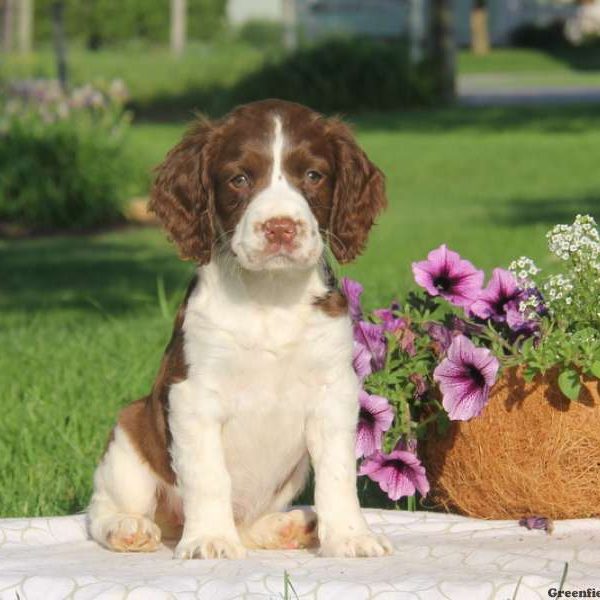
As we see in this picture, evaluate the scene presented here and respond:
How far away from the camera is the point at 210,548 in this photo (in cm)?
448

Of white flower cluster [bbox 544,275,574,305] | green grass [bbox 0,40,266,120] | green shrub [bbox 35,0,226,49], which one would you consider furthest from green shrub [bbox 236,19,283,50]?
white flower cluster [bbox 544,275,574,305]

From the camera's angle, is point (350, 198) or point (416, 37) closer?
point (350, 198)

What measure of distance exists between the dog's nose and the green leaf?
107 cm

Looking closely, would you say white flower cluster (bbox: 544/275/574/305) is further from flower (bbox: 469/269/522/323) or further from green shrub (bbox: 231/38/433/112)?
green shrub (bbox: 231/38/433/112)

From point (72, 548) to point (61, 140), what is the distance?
490 inches

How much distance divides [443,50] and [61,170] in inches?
584

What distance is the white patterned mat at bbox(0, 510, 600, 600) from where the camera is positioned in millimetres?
4090

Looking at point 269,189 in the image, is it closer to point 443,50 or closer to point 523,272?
point 523,272

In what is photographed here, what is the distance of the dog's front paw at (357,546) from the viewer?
4535 millimetres

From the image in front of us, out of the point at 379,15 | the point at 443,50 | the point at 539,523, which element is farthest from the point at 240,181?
the point at 379,15

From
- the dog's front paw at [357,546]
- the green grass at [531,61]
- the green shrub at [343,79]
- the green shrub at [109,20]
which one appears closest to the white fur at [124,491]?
the dog's front paw at [357,546]

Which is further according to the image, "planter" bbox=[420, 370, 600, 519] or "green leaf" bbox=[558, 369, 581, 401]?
"planter" bbox=[420, 370, 600, 519]

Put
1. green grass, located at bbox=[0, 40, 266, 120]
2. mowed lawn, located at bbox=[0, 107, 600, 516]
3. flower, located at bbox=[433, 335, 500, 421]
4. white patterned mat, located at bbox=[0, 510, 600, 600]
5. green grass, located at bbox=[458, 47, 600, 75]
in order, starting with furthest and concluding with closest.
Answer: green grass, located at bbox=[458, 47, 600, 75] < green grass, located at bbox=[0, 40, 266, 120] < mowed lawn, located at bbox=[0, 107, 600, 516] < flower, located at bbox=[433, 335, 500, 421] < white patterned mat, located at bbox=[0, 510, 600, 600]

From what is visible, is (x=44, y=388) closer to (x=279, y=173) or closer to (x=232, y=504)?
(x=232, y=504)
